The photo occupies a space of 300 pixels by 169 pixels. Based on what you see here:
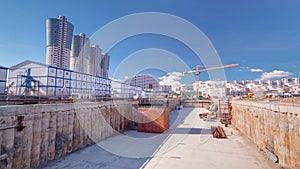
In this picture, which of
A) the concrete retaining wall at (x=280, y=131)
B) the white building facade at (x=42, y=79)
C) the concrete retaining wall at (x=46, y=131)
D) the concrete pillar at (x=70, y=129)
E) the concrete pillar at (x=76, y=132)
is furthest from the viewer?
the white building facade at (x=42, y=79)

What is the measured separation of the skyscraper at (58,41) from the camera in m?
53.7

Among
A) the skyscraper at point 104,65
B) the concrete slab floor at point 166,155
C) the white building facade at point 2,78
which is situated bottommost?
the concrete slab floor at point 166,155

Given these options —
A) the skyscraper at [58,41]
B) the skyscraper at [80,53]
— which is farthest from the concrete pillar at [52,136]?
the skyscraper at [58,41]

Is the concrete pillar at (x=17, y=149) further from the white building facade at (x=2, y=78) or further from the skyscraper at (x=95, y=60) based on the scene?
the skyscraper at (x=95, y=60)

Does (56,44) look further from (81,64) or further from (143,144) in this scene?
(143,144)

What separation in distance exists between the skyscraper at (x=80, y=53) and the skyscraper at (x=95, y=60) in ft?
5.28

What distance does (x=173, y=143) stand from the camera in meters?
10.8

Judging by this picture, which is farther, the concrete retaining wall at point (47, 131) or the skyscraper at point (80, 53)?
the skyscraper at point (80, 53)

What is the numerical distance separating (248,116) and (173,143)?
7024mm

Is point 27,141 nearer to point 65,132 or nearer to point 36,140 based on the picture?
point 36,140

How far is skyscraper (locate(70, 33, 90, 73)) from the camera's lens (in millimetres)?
57275

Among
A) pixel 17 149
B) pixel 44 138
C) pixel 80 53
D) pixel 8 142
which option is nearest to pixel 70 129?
pixel 44 138

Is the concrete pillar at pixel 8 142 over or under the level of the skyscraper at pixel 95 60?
under

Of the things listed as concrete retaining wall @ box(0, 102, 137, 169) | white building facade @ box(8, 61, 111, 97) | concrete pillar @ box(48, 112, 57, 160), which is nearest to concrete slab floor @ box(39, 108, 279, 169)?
concrete pillar @ box(48, 112, 57, 160)
